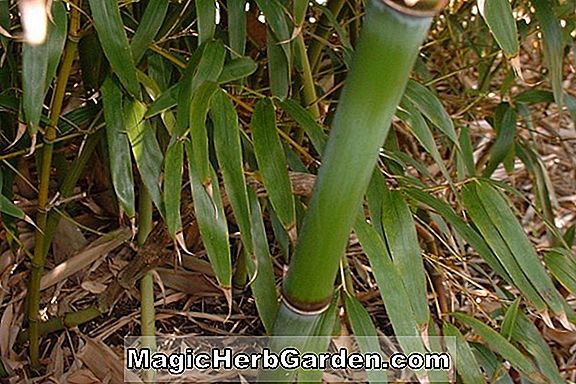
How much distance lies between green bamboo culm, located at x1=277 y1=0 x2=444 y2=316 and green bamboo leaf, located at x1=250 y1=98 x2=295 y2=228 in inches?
3.5

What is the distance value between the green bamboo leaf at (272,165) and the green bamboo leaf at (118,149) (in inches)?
4.8

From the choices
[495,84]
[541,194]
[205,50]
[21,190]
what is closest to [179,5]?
[205,50]

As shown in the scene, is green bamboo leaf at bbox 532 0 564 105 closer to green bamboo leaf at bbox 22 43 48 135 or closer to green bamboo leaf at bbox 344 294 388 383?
green bamboo leaf at bbox 344 294 388 383

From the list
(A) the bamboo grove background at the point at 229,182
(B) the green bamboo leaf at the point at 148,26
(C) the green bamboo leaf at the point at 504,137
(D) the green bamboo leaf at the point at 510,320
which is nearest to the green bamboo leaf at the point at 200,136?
(A) the bamboo grove background at the point at 229,182

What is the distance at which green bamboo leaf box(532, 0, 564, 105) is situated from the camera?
0.91 metres

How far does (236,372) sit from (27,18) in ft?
1.96

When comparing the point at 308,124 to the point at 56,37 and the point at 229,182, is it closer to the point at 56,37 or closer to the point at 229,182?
the point at 229,182

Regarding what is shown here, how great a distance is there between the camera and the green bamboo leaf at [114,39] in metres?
0.66

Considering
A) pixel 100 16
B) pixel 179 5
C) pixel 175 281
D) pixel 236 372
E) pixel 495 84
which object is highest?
pixel 495 84

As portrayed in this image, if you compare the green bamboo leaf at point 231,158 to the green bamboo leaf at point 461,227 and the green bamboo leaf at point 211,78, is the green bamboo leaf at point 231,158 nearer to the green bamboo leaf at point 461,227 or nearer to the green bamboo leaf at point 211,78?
the green bamboo leaf at point 211,78

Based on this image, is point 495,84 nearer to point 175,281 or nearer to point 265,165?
point 175,281

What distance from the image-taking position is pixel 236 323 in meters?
1.11

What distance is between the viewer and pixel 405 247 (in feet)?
2.39

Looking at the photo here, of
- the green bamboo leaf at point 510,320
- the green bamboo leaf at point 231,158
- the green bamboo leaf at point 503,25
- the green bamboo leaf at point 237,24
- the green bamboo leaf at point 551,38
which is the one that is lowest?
the green bamboo leaf at point 510,320
